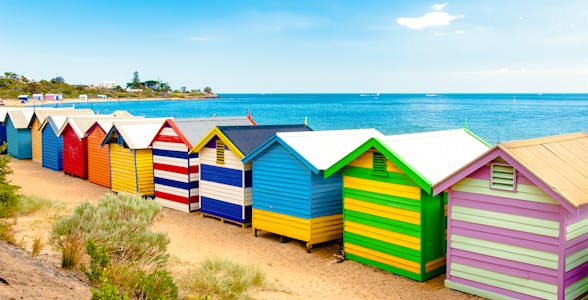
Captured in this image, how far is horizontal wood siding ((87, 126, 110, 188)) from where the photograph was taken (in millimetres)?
22297

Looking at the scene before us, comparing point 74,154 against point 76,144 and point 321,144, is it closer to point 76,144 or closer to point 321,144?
point 76,144

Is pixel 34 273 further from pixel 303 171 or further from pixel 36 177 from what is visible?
pixel 36 177

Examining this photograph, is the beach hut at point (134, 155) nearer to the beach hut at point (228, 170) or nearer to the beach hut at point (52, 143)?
the beach hut at point (228, 170)

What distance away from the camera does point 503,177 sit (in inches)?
375

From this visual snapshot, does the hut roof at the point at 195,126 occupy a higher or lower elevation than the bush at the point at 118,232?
higher

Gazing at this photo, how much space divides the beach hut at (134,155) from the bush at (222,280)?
31.4ft

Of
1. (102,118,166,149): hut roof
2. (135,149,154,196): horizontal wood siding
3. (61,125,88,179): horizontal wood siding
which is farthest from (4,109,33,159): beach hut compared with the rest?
(135,149,154,196): horizontal wood siding

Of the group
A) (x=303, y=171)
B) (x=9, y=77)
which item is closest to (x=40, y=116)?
(x=303, y=171)

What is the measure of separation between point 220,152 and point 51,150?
15.5 metres

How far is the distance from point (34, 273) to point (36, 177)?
61.9 feet

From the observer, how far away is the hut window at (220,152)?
623 inches

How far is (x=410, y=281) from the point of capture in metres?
11.0

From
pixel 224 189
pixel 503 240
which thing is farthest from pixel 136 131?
pixel 503 240

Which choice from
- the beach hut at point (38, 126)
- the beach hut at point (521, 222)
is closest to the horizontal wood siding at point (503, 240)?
the beach hut at point (521, 222)
